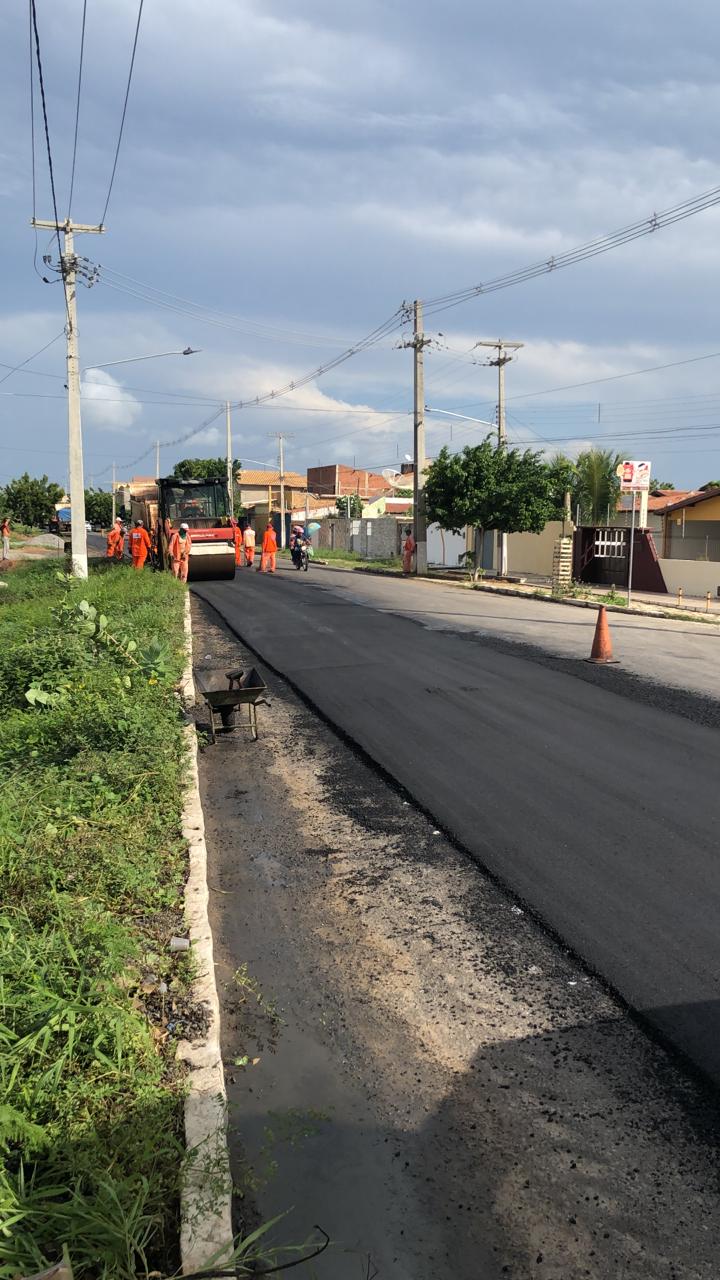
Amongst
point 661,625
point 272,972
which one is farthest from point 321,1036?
point 661,625

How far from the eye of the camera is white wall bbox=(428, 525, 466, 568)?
142 feet

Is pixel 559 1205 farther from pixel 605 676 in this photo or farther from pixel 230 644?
pixel 230 644

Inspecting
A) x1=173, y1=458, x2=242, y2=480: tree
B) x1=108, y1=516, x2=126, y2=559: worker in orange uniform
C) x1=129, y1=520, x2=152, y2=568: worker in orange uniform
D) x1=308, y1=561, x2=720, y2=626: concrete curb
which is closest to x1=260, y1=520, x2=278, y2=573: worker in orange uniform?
x1=308, y1=561, x2=720, y2=626: concrete curb

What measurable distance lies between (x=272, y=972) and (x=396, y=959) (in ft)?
2.13

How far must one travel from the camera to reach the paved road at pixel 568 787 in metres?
4.91

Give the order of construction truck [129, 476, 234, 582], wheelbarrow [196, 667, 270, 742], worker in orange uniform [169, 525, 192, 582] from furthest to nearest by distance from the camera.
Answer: construction truck [129, 476, 234, 582] < worker in orange uniform [169, 525, 192, 582] < wheelbarrow [196, 667, 270, 742]

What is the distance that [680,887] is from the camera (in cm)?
566

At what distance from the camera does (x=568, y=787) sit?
764 centimetres

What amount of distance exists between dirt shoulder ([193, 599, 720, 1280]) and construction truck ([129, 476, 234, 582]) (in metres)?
20.5

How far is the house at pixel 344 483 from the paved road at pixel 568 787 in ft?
328

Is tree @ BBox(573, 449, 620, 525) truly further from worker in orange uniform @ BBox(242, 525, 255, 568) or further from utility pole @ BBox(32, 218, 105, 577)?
utility pole @ BBox(32, 218, 105, 577)

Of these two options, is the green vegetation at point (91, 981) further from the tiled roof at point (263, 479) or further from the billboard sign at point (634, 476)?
the tiled roof at point (263, 479)

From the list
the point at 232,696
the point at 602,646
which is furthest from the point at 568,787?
the point at 602,646

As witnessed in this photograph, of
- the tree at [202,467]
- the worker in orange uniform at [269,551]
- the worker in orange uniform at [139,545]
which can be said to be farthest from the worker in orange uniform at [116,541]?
the tree at [202,467]
